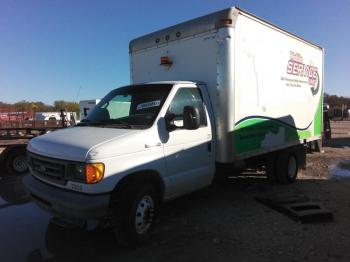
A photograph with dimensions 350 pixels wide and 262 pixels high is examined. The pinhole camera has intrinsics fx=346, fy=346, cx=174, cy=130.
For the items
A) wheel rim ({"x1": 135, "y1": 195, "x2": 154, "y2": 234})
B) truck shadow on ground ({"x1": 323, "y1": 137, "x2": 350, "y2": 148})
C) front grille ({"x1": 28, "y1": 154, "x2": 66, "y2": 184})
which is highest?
front grille ({"x1": 28, "y1": 154, "x2": 66, "y2": 184})

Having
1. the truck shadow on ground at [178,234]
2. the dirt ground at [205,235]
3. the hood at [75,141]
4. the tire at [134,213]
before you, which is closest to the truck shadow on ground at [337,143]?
the dirt ground at [205,235]

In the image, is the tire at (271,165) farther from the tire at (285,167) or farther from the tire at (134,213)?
the tire at (134,213)

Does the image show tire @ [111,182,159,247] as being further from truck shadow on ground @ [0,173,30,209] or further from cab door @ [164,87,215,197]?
truck shadow on ground @ [0,173,30,209]

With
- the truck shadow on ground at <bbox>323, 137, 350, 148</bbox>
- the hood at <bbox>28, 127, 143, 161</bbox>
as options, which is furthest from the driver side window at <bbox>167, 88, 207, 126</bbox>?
the truck shadow on ground at <bbox>323, 137, 350, 148</bbox>

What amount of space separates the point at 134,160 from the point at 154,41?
334 centimetres

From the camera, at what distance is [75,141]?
14.3ft

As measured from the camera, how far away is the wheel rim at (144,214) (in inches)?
180

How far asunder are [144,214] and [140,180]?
0.50 m

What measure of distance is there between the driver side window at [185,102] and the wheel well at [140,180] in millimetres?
893

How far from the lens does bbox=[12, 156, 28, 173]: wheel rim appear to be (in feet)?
31.4

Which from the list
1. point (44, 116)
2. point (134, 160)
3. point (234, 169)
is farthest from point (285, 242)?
point (44, 116)

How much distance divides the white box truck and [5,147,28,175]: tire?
14.1 ft

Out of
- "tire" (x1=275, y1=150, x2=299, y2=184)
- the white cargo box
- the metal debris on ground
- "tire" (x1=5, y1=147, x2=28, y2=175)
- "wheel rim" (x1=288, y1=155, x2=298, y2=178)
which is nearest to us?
the metal debris on ground

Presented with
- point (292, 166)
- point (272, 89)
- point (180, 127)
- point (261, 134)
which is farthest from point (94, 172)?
point (292, 166)
